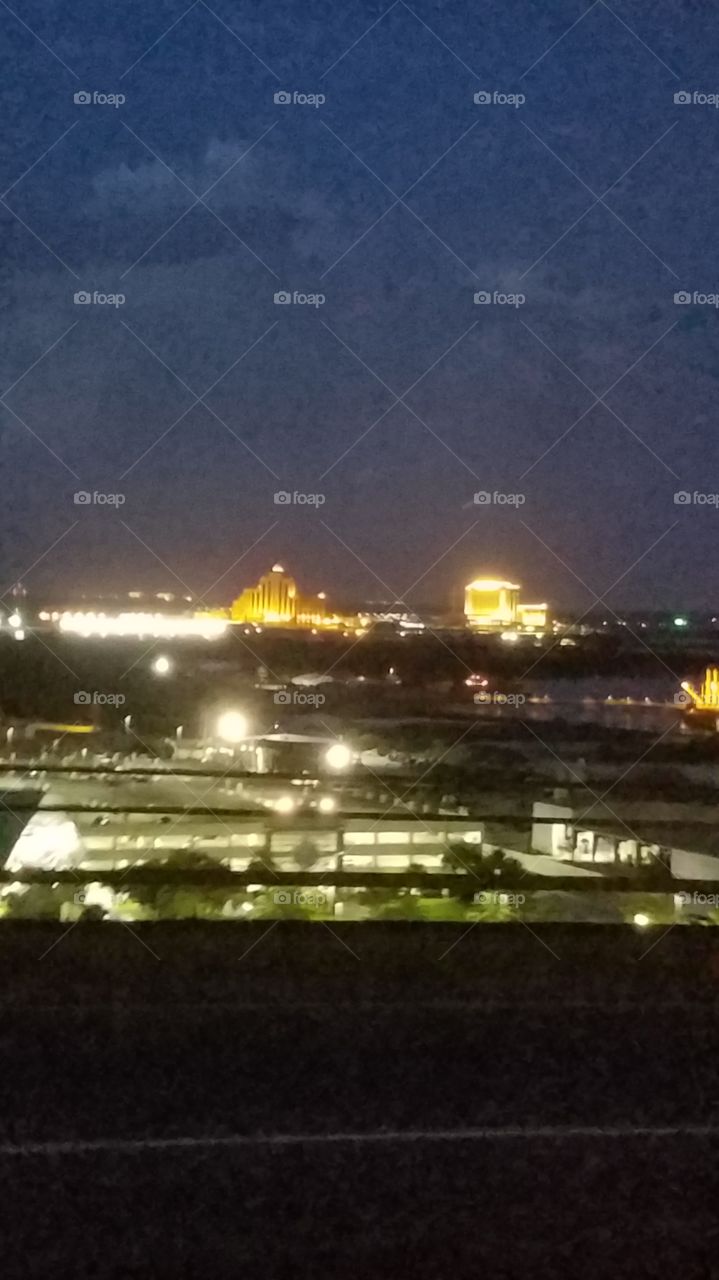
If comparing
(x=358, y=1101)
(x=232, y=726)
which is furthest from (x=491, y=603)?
(x=358, y=1101)

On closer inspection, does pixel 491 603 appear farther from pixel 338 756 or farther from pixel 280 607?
pixel 338 756

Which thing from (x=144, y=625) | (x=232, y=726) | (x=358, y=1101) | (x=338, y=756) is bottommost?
(x=358, y=1101)

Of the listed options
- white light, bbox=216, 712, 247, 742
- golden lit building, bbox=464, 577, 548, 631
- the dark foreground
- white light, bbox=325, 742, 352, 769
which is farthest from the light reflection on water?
the dark foreground

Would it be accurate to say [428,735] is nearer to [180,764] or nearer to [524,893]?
[180,764]

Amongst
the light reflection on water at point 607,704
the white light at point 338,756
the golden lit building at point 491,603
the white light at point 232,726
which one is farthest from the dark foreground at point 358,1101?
the golden lit building at point 491,603

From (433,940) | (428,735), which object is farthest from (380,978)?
(428,735)

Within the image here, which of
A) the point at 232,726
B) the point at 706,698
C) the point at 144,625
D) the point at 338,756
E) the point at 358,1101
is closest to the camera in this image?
the point at 358,1101
